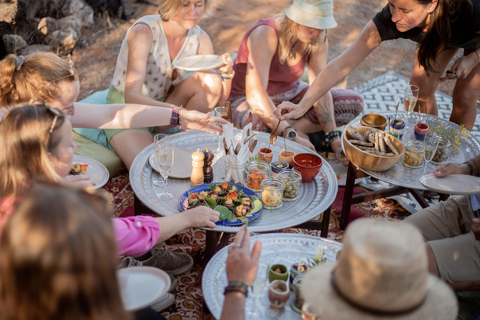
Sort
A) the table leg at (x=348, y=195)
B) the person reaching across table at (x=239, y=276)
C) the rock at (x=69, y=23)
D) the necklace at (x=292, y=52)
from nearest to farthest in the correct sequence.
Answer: the person reaching across table at (x=239, y=276) < the table leg at (x=348, y=195) < the necklace at (x=292, y=52) < the rock at (x=69, y=23)

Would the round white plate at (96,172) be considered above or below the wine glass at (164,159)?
below

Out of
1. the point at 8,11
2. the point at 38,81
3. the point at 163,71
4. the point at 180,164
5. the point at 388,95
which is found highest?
the point at 38,81

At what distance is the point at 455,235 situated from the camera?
253cm

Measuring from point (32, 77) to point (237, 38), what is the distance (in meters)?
5.03

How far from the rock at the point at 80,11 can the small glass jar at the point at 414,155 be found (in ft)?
18.7

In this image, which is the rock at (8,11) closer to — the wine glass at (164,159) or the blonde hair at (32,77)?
the blonde hair at (32,77)

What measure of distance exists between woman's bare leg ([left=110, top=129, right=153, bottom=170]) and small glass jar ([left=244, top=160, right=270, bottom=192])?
118 centimetres

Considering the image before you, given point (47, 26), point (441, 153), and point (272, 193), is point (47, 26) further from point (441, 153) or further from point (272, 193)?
point (441, 153)

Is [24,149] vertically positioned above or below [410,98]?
above

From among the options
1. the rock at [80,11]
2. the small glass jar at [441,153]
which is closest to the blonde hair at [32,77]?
the small glass jar at [441,153]

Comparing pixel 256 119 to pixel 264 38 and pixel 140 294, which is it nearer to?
pixel 264 38

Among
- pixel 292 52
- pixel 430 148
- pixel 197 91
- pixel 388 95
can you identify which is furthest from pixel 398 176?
pixel 388 95

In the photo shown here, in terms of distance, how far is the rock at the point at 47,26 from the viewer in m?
6.25

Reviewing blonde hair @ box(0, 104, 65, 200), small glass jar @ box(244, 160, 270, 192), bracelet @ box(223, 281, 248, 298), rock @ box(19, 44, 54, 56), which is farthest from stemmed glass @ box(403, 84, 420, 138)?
rock @ box(19, 44, 54, 56)
